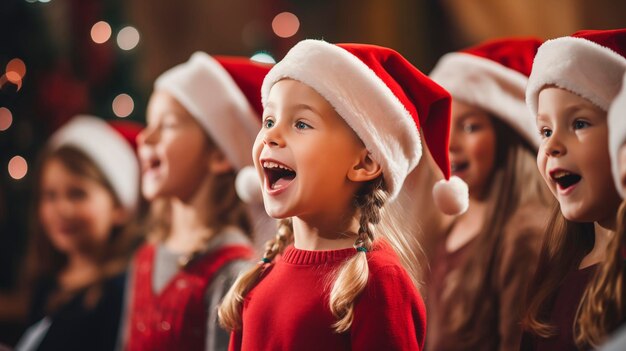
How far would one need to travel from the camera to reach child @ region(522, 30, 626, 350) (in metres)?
1.33

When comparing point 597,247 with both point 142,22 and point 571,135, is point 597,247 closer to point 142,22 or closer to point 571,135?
point 571,135

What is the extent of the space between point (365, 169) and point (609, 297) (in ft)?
1.69

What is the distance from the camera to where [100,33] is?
152 inches

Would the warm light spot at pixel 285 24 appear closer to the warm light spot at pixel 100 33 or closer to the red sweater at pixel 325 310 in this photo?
the warm light spot at pixel 100 33

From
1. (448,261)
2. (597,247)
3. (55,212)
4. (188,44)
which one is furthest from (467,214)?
(188,44)

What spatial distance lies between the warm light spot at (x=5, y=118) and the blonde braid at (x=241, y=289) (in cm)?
252

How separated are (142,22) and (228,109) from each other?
8.88ft

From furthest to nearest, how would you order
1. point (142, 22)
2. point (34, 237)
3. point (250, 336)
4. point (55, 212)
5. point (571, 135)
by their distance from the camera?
point (142, 22), point (34, 237), point (55, 212), point (250, 336), point (571, 135)

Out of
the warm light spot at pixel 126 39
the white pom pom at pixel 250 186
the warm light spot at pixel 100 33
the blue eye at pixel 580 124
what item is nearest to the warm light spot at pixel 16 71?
the warm light spot at pixel 100 33

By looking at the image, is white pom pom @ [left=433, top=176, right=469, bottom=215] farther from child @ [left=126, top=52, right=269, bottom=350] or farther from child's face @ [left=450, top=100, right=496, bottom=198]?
child @ [left=126, top=52, right=269, bottom=350]

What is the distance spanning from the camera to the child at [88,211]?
2.91 m

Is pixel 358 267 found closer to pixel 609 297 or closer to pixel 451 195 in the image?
pixel 451 195

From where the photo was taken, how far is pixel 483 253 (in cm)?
204

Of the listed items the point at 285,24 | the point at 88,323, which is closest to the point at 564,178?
the point at 88,323
